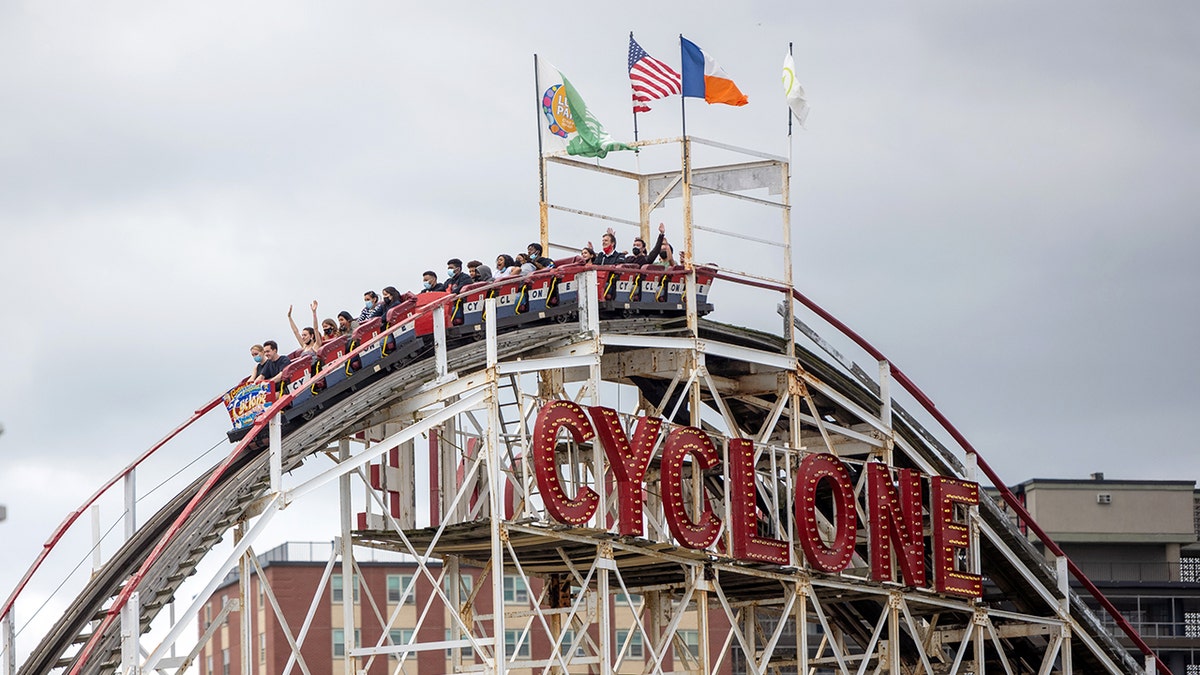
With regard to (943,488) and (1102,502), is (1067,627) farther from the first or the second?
(1102,502)

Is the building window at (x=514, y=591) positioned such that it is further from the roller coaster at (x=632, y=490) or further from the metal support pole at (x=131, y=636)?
the metal support pole at (x=131, y=636)

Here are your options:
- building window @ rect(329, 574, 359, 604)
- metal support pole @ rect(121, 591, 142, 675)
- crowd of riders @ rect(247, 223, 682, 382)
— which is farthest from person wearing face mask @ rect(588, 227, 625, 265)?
building window @ rect(329, 574, 359, 604)

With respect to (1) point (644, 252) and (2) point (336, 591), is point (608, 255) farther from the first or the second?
(2) point (336, 591)

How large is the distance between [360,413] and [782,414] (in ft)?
44.7

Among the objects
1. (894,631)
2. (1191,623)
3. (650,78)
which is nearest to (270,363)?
(650,78)

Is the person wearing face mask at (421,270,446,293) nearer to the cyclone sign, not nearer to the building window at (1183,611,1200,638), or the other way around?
the cyclone sign

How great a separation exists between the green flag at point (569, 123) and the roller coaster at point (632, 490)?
64 cm

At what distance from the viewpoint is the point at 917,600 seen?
4950 centimetres

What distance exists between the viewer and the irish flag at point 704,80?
46.5 m

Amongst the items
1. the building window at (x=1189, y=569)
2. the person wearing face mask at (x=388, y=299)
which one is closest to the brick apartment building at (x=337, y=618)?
the building window at (x=1189, y=569)

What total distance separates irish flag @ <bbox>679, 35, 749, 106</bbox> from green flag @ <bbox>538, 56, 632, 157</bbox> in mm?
2146

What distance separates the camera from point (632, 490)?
41656 millimetres

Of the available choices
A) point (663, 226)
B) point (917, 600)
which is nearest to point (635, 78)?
point (663, 226)

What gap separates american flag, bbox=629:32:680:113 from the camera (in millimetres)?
46344
